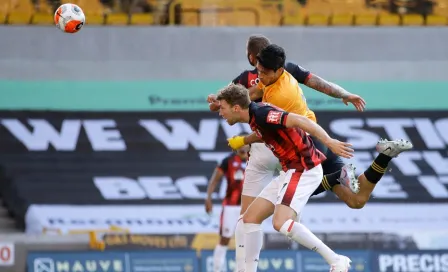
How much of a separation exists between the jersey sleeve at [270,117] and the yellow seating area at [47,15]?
10.3 metres

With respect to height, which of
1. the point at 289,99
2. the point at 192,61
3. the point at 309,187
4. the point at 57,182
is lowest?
the point at 57,182

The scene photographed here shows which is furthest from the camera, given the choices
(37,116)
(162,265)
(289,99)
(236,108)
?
(37,116)

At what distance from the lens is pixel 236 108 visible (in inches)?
360

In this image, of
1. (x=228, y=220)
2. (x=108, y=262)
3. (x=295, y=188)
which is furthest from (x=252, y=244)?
(x=228, y=220)

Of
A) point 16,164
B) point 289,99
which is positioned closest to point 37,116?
point 16,164

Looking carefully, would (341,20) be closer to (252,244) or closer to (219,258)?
(219,258)

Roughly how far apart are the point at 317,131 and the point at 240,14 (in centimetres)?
1061

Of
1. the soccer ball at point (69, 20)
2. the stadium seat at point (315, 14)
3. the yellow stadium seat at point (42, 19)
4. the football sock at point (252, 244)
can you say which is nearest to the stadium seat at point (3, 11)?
the yellow stadium seat at point (42, 19)

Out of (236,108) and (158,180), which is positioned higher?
(236,108)

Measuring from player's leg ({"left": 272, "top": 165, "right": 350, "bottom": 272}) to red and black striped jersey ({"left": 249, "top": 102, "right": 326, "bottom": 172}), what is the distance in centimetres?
8

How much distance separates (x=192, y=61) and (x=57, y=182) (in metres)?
3.07

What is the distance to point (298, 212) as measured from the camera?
9375 millimetres

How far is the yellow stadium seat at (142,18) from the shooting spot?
19.1 m

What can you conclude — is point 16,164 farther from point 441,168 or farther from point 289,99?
point 289,99
